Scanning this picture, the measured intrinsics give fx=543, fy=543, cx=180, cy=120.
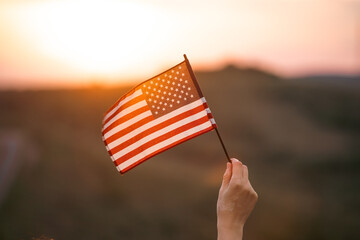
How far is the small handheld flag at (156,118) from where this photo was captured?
4285 millimetres

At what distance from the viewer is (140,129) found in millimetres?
4496

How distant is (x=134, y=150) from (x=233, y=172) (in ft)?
6.88

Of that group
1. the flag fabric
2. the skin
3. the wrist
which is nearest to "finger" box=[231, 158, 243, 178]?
the skin

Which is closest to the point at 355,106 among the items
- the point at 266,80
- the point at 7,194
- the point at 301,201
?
the point at 266,80

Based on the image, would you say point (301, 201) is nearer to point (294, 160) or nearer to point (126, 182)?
point (126, 182)

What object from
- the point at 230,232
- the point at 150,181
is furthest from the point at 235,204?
the point at 150,181

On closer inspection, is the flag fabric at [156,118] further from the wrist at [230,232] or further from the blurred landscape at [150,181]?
the blurred landscape at [150,181]

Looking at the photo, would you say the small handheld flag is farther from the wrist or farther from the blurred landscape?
the blurred landscape

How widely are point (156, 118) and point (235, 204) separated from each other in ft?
6.84

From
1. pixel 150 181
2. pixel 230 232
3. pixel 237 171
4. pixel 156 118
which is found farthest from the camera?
pixel 150 181

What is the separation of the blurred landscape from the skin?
607 inches

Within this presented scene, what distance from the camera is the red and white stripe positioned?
4.32 m

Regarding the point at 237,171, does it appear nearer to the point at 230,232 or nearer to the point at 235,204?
the point at 235,204

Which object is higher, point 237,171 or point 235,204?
point 237,171
